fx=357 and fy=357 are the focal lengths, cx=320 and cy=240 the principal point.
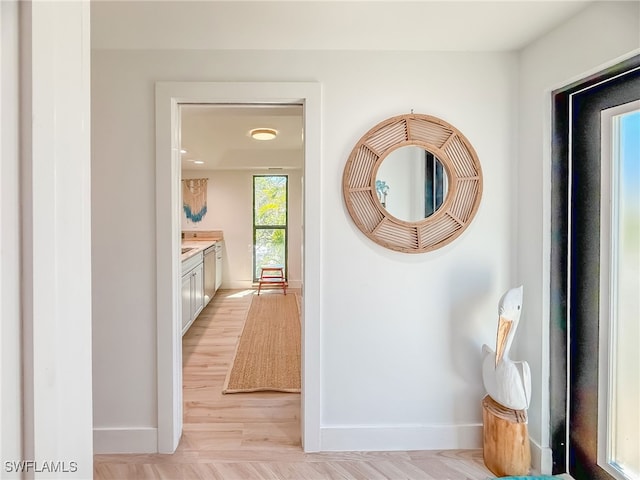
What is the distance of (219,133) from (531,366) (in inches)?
145

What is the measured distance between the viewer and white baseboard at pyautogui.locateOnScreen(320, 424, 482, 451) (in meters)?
1.95

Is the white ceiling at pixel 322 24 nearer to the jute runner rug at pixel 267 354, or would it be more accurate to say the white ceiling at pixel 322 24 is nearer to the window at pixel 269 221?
the jute runner rug at pixel 267 354

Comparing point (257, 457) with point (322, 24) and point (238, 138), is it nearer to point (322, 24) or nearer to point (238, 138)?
point (322, 24)

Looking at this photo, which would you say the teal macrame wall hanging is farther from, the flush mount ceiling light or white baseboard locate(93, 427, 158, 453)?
white baseboard locate(93, 427, 158, 453)

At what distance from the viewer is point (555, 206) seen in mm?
1753

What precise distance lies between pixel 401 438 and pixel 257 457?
792mm

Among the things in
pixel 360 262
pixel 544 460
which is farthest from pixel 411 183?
pixel 544 460

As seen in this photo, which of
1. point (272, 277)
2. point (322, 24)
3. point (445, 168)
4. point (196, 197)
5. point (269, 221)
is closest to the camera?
point (322, 24)

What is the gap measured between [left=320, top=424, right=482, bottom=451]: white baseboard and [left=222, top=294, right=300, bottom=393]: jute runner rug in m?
0.75

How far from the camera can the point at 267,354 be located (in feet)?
10.8

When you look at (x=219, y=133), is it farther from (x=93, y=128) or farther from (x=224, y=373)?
(x=224, y=373)

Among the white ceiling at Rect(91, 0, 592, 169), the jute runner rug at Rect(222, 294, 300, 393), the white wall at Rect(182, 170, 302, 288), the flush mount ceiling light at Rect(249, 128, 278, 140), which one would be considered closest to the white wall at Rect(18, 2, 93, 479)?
the white ceiling at Rect(91, 0, 592, 169)

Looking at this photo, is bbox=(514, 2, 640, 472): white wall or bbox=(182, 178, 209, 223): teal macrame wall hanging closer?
bbox=(514, 2, 640, 472): white wall

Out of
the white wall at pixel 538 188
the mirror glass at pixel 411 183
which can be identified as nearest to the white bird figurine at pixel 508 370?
the white wall at pixel 538 188
